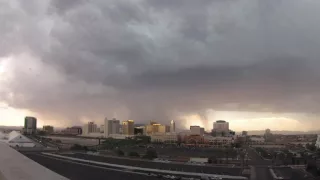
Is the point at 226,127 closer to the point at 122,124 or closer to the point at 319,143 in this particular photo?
the point at 122,124

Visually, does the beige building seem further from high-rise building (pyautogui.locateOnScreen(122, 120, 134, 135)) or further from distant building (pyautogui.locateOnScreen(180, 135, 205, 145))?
distant building (pyautogui.locateOnScreen(180, 135, 205, 145))

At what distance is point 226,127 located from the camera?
14488cm

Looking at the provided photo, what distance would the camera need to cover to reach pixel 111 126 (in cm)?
12269

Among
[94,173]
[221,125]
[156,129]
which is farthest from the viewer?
[221,125]

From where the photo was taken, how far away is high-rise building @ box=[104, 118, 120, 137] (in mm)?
121356

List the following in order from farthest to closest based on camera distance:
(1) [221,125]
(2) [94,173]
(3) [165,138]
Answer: (1) [221,125] → (3) [165,138] → (2) [94,173]

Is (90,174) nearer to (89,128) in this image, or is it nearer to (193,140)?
(193,140)

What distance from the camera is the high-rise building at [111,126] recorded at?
398 ft

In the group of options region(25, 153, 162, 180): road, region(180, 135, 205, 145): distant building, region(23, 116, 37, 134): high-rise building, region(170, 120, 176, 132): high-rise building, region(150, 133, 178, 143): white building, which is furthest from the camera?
region(170, 120, 176, 132): high-rise building

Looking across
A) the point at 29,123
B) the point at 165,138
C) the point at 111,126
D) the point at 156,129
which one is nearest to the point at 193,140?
the point at 165,138

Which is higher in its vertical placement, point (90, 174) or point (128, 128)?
point (128, 128)

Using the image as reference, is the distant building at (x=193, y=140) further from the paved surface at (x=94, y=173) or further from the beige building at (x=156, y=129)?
the paved surface at (x=94, y=173)

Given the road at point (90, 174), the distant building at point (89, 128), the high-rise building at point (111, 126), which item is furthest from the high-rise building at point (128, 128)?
the road at point (90, 174)

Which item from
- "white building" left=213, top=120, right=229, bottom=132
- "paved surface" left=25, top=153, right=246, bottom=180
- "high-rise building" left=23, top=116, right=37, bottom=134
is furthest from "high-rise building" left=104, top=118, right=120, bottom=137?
"paved surface" left=25, top=153, right=246, bottom=180
